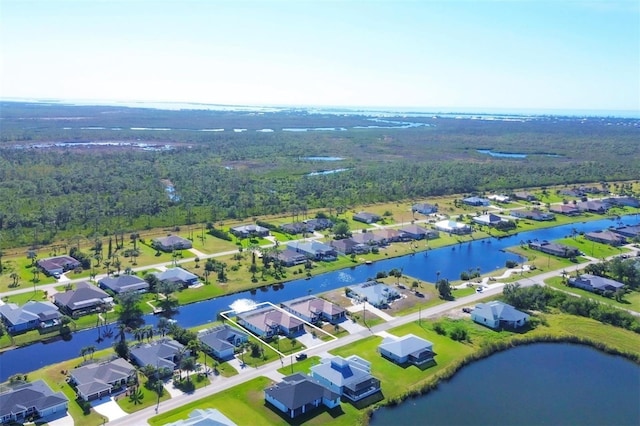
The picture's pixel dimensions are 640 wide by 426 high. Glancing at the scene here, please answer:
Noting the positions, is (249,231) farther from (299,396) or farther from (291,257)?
(299,396)

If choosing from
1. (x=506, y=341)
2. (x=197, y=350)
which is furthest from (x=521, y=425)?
(x=197, y=350)

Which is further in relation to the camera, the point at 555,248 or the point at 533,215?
the point at 533,215

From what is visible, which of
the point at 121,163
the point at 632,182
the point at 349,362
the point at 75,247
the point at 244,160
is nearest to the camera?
the point at 349,362

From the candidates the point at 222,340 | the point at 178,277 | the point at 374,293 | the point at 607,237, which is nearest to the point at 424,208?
the point at 607,237

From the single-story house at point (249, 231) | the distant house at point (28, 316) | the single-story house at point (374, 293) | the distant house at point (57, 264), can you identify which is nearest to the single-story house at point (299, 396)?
the single-story house at point (374, 293)

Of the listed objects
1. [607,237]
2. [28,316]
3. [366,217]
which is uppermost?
[607,237]

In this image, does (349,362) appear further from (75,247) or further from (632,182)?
(632,182)
